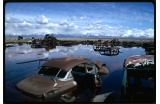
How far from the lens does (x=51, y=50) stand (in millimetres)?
4926

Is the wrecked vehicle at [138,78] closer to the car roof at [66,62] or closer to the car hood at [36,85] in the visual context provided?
the car roof at [66,62]

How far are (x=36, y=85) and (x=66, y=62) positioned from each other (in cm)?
71

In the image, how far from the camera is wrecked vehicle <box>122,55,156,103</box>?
460 centimetres

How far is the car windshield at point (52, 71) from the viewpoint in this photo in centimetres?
471

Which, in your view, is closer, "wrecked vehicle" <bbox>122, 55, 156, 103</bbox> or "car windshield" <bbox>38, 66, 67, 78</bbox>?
"wrecked vehicle" <bbox>122, 55, 156, 103</bbox>

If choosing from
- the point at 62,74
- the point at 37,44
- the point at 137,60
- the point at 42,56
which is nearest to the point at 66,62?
the point at 62,74

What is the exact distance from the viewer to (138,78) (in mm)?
4797

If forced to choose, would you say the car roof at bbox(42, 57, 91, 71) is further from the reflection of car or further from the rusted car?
the reflection of car

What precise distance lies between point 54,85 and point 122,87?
1.29 metres

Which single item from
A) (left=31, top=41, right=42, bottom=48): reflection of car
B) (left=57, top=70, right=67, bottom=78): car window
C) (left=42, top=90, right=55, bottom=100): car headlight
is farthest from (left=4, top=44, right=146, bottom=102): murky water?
(left=57, top=70, right=67, bottom=78): car window

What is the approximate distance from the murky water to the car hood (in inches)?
4.0

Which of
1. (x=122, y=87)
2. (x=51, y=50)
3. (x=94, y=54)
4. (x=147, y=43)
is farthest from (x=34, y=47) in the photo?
(x=147, y=43)

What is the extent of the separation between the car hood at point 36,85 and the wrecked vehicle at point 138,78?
1366mm

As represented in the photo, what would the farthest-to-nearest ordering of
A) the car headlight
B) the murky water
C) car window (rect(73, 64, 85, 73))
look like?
car window (rect(73, 64, 85, 73)) → the murky water → the car headlight
